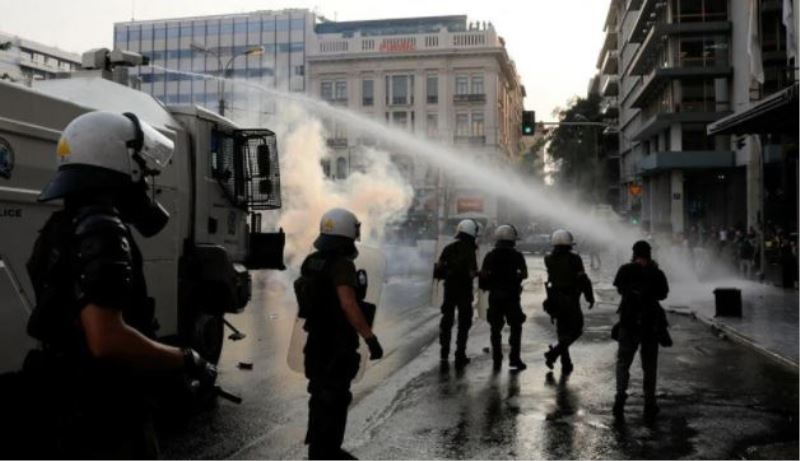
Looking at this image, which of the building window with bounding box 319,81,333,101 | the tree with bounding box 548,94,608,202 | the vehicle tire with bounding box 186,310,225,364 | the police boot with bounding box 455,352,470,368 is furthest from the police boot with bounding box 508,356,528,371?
the building window with bounding box 319,81,333,101

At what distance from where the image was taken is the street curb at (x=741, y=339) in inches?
364

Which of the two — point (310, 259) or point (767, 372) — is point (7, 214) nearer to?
point (310, 259)

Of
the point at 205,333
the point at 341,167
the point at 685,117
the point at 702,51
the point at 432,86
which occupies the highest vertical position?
the point at 432,86

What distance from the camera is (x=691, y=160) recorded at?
1548 inches

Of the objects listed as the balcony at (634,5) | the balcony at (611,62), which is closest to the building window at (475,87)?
the balcony at (611,62)

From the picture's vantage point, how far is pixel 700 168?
129 ft

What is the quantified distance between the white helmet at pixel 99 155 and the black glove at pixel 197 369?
655 millimetres

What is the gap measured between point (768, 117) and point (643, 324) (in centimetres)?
766

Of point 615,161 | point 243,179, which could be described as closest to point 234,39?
point 615,161

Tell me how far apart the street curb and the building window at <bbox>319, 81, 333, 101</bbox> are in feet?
179

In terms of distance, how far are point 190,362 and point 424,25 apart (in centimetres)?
7633

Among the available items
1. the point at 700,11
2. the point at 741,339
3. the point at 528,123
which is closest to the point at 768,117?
the point at 741,339

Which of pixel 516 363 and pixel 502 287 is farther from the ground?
pixel 502 287

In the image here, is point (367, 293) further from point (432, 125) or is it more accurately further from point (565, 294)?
point (432, 125)
